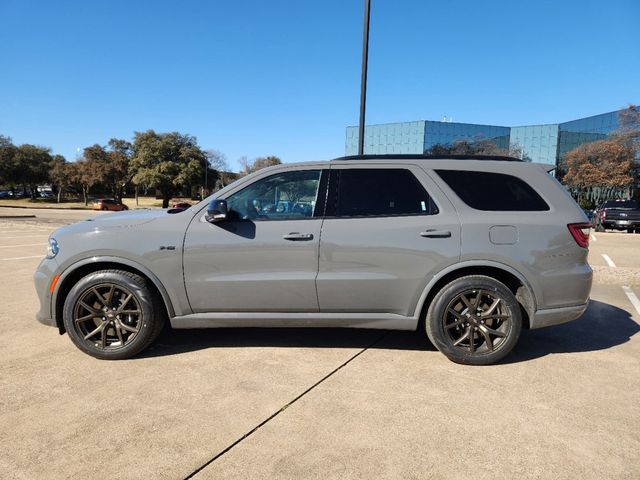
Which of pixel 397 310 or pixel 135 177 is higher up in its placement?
pixel 135 177

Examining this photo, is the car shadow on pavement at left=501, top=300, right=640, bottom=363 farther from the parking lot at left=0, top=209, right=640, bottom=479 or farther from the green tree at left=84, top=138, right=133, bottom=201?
the green tree at left=84, top=138, right=133, bottom=201

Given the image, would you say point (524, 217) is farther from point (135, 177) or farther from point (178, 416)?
point (135, 177)

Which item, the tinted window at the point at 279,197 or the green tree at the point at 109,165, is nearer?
the tinted window at the point at 279,197

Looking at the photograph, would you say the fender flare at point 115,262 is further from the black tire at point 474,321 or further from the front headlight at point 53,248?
the black tire at point 474,321

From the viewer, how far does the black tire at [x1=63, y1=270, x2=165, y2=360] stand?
3635 mm

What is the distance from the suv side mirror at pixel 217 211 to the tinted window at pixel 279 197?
0.52 ft

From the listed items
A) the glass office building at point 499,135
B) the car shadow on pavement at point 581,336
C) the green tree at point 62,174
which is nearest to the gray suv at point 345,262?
the car shadow on pavement at point 581,336

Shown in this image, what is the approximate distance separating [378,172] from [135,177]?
55.5 meters

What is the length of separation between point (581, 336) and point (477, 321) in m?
1.74

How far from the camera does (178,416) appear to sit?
2.82m

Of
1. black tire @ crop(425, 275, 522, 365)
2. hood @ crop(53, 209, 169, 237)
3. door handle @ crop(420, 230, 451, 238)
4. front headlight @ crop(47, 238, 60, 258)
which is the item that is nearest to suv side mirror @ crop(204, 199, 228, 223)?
hood @ crop(53, 209, 169, 237)

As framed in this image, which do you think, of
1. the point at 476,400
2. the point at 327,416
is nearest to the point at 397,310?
the point at 476,400

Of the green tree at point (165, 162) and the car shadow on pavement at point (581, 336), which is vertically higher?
the green tree at point (165, 162)

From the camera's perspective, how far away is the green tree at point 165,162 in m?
53.1
